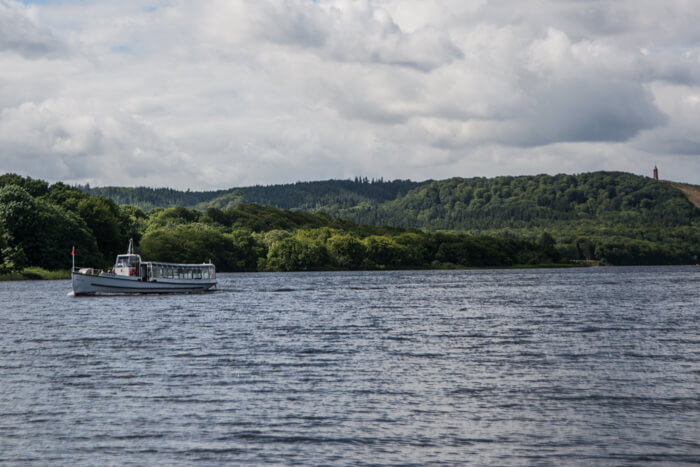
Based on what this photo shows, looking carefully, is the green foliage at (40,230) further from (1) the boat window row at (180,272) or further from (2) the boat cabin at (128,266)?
(2) the boat cabin at (128,266)

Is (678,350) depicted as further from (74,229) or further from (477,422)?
(74,229)

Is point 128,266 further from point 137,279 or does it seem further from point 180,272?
point 180,272

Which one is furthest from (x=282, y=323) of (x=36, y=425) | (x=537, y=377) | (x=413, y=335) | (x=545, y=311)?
(x=36, y=425)

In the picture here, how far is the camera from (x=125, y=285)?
115 meters

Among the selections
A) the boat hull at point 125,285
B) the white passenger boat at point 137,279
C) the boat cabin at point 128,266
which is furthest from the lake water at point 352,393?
the boat cabin at point 128,266

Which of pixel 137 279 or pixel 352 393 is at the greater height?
pixel 137 279

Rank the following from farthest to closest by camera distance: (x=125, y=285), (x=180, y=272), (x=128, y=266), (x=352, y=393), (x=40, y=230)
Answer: (x=40, y=230)
(x=180, y=272)
(x=128, y=266)
(x=125, y=285)
(x=352, y=393)

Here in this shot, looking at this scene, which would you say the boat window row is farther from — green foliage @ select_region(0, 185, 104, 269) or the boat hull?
green foliage @ select_region(0, 185, 104, 269)

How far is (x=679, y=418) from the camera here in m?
25.7

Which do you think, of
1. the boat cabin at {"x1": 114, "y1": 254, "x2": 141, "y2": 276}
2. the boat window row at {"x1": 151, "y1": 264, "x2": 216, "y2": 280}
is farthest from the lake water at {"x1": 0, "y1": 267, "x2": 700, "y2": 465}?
the boat window row at {"x1": 151, "y1": 264, "x2": 216, "y2": 280}

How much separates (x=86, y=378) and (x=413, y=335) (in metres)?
25.6

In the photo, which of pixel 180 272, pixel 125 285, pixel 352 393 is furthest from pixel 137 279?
pixel 352 393

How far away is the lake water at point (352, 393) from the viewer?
2203 centimetres

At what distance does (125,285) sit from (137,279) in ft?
6.93
